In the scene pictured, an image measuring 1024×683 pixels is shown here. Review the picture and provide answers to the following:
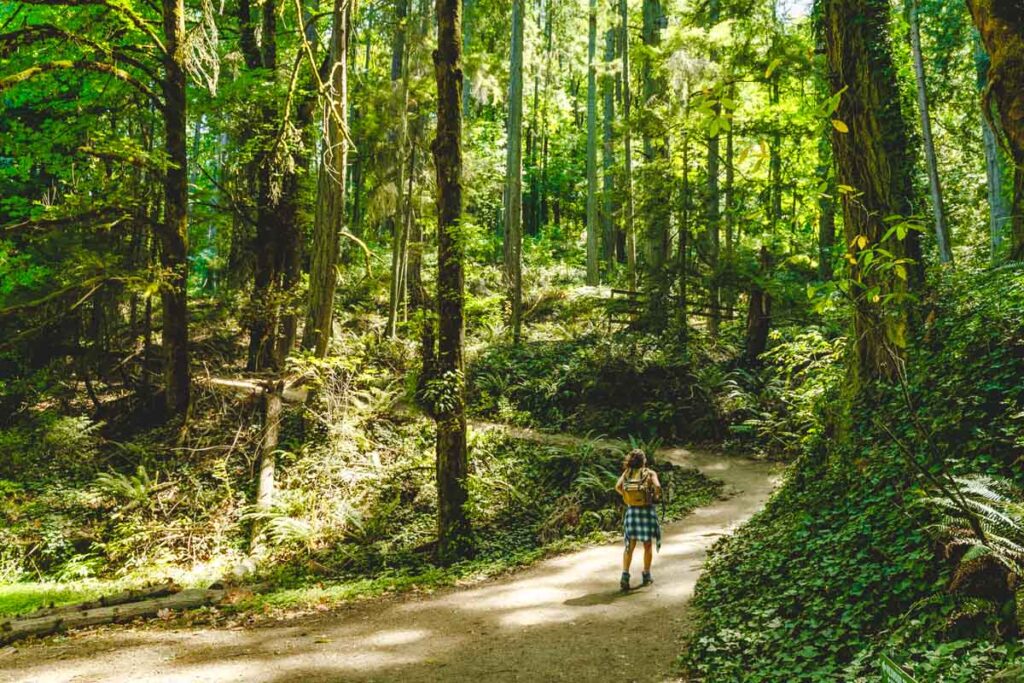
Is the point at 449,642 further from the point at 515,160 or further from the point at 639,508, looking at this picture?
the point at 515,160

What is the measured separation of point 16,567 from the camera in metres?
9.34

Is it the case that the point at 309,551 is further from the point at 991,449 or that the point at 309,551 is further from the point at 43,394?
the point at 991,449

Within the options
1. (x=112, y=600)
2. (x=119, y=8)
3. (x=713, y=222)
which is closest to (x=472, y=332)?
(x=713, y=222)

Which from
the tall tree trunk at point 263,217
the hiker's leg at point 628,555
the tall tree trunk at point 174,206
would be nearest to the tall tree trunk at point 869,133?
the hiker's leg at point 628,555

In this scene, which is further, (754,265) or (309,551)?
(754,265)

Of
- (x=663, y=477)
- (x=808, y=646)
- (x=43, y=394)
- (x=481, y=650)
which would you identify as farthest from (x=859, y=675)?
(x=43, y=394)

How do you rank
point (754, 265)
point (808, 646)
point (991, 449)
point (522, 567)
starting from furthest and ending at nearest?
point (754, 265) < point (522, 567) < point (991, 449) < point (808, 646)

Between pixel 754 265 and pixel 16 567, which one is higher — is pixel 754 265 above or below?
above

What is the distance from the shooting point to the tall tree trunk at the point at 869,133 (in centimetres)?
750

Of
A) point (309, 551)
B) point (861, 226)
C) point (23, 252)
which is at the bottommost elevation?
point (309, 551)

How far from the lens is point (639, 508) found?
23.2 ft

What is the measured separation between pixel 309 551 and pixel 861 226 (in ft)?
30.2

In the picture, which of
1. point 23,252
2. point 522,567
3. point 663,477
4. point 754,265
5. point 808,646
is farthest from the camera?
point 754,265

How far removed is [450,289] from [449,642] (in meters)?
4.77
